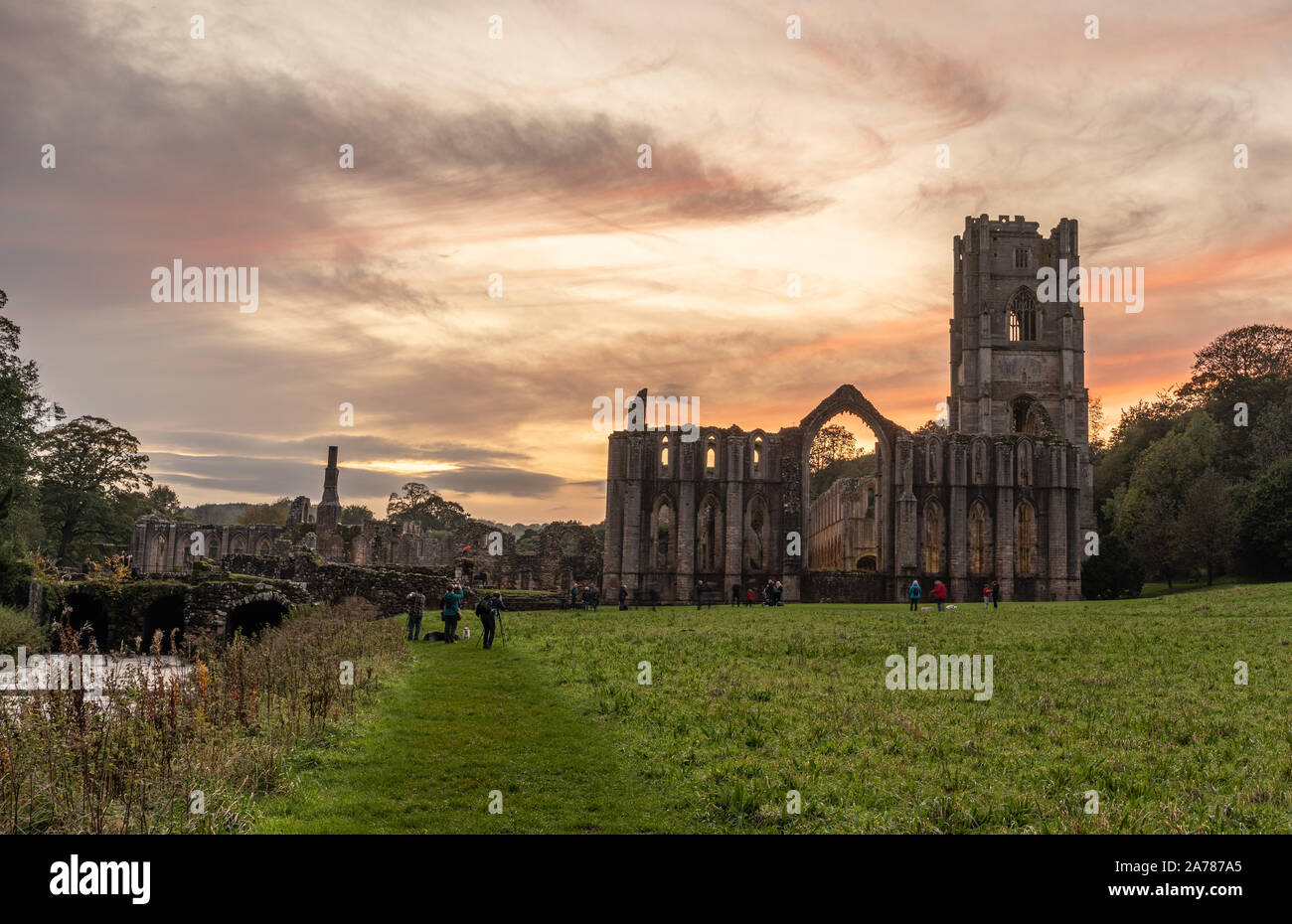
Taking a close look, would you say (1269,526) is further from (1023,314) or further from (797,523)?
(1023,314)

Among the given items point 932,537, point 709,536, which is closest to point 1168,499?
point 932,537

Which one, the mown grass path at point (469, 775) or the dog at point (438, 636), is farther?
the dog at point (438, 636)

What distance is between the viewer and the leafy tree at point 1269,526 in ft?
189

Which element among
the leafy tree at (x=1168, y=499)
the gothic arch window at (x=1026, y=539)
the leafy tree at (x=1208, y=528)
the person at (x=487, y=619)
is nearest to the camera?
the person at (x=487, y=619)

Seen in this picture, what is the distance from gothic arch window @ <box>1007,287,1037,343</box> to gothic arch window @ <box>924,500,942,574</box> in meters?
29.4

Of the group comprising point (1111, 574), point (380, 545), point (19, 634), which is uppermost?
point (380, 545)

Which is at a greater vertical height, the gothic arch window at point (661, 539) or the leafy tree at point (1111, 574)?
the gothic arch window at point (661, 539)

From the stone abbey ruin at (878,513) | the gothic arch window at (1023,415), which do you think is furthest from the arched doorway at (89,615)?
the gothic arch window at (1023,415)

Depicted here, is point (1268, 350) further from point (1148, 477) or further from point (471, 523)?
point (471, 523)

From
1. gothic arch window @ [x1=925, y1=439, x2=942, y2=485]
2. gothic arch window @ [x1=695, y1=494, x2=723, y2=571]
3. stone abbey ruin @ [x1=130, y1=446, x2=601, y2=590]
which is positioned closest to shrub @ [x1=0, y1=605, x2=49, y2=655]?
stone abbey ruin @ [x1=130, y1=446, x2=601, y2=590]

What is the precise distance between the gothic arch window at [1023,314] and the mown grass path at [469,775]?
254ft

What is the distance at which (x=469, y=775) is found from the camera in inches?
448

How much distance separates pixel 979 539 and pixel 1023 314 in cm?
3115

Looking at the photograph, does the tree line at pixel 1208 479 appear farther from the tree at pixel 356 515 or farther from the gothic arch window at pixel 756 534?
the tree at pixel 356 515
